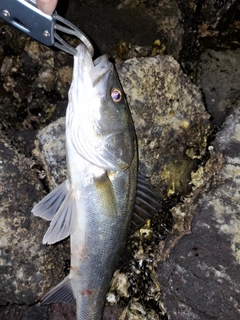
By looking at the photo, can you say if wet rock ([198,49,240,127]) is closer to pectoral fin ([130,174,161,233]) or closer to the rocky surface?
the rocky surface

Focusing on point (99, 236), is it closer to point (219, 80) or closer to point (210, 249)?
point (210, 249)

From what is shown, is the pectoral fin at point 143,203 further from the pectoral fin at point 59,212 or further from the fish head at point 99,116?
the pectoral fin at point 59,212

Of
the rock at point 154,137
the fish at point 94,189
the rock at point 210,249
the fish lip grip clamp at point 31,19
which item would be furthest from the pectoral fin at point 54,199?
the rock at point 210,249

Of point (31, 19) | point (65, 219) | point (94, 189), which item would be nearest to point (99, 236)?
point (65, 219)

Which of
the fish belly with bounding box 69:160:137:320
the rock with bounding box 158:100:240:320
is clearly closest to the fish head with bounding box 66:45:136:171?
the fish belly with bounding box 69:160:137:320

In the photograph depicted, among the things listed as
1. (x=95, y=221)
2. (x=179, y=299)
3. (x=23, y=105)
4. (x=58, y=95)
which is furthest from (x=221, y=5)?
(x=179, y=299)

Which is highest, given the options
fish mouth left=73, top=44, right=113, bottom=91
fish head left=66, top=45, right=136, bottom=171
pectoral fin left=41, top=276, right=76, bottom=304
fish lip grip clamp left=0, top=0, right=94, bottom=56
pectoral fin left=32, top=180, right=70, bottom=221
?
fish lip grip clamp left=0, top=0, right=94, bottom=56

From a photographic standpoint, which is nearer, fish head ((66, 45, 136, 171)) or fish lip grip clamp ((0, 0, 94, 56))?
fish lip grip clamp ((0, 0, 94, 56))
